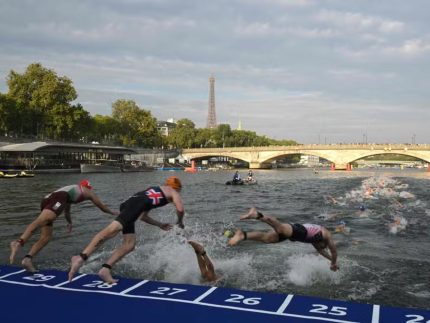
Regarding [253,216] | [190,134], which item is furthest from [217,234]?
[190,134]

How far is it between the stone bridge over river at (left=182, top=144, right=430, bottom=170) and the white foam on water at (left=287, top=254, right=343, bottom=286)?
98343 millimetres

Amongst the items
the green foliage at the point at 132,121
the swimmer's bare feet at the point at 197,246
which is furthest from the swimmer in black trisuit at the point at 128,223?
the green foliage at the point at 132,121

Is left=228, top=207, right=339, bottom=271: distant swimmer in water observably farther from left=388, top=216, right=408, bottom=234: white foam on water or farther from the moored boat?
the moored boat

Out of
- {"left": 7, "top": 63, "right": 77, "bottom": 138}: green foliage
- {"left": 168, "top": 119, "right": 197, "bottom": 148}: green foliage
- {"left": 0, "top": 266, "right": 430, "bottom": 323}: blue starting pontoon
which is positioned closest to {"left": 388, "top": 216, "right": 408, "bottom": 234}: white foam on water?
{"left": 0, "top": 266, "right": 430, "bottom": 323}: blue starting pontoon

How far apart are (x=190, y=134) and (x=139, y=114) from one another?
120 feet

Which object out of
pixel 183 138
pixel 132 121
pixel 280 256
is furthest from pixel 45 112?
pixel 280 256

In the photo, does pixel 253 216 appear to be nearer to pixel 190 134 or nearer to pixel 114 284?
pixel 114 284

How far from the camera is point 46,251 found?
1376 cm

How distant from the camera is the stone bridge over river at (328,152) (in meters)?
102

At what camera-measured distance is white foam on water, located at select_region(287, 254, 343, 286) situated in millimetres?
10617

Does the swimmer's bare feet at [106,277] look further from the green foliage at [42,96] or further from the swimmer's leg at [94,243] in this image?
the green foliage at [42,96]

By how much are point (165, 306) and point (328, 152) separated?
371 ft

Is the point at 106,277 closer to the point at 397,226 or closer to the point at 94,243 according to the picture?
the point at 94,243

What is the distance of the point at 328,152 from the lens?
116000mm
